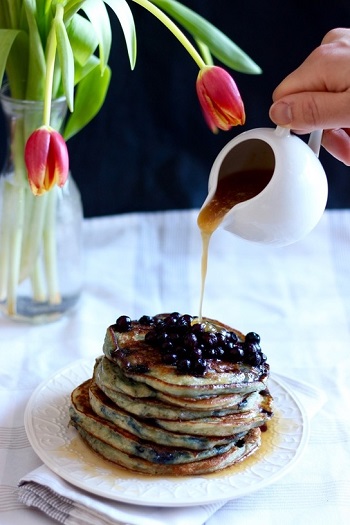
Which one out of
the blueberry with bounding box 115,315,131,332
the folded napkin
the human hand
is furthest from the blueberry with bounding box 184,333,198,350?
the human hand

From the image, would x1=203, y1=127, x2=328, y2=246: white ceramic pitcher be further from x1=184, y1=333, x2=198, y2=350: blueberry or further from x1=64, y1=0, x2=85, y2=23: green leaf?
x1=64, y1=0, x2=85, y2=23: green leaf

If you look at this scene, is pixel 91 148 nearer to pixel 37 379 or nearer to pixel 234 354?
pixel 37 379

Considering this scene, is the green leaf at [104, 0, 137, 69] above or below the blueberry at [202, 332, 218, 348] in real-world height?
above

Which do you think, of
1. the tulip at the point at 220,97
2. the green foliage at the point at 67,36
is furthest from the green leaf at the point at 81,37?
the tulip at the point at 220,97

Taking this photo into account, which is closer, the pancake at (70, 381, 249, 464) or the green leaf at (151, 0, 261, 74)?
the pancake at (70, 381, 249, 464)

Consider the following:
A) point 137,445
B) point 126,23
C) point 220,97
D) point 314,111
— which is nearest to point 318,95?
point 314,111

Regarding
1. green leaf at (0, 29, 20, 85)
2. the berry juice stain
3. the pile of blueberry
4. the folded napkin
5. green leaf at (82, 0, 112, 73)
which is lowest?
the folded napkin
